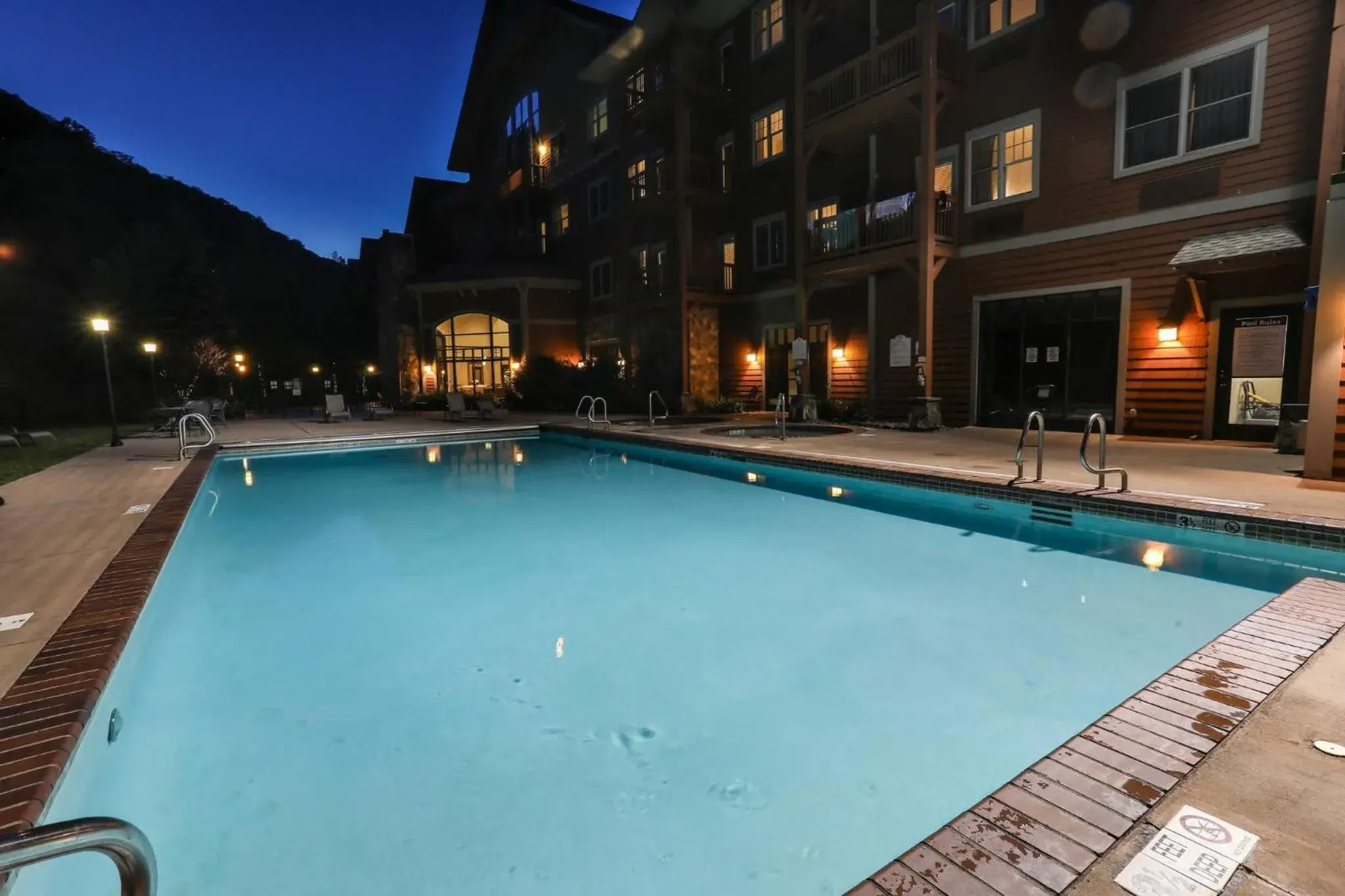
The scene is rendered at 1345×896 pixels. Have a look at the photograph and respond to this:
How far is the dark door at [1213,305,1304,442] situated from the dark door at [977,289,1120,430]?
56.9 inches

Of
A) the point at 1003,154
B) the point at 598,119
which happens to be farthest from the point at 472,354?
the point at 1003,154

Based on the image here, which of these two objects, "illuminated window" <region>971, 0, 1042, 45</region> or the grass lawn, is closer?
the grass lawn

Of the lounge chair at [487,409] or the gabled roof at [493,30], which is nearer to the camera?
the lounge chair at [487,409]

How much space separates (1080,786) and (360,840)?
2.57 m

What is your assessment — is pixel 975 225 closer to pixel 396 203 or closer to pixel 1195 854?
pixel 1195 854

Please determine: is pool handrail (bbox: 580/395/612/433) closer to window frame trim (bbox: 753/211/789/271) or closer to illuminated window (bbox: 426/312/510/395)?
window frame trim (bbox: 753/211/789/271)

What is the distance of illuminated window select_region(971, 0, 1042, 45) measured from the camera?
11.7m

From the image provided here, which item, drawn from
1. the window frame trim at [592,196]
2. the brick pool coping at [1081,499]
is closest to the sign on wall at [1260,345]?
the brick pool coping at [1081,499]

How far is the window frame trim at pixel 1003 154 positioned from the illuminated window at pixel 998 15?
5.28 feet

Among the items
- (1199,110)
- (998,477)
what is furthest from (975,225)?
(998,477)

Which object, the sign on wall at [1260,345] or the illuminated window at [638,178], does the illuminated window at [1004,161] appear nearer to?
the sign on wall at [1260,345]

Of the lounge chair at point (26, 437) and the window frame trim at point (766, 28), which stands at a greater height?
the window frame trim at point (766, 28)

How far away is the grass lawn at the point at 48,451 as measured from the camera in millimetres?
8945

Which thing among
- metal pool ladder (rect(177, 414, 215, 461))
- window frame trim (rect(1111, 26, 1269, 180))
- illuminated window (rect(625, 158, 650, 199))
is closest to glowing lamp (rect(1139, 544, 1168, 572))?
window frame trim (rect(1111, 26, 1269, 180))
